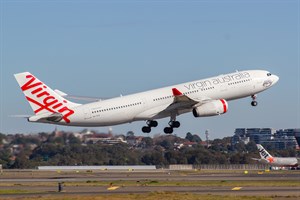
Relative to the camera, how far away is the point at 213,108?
325 ft

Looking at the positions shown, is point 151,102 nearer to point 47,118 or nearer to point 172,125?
point 172,125

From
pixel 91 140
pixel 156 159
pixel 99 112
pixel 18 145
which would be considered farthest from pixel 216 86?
pixel 156 159

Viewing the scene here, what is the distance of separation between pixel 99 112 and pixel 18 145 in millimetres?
25103

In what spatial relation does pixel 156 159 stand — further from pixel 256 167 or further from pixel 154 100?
pixel 154 100

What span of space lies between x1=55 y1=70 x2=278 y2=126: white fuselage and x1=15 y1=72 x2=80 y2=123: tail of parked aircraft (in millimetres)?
1142

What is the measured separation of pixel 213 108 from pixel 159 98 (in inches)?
289

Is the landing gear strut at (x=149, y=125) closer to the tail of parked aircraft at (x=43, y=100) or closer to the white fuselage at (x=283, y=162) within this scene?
the tail of parked aircraft at (x=43, y=100)

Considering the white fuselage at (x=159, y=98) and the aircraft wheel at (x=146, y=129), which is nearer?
the white fuselage at (x=159, y=98)

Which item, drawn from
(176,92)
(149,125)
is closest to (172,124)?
(149,125)

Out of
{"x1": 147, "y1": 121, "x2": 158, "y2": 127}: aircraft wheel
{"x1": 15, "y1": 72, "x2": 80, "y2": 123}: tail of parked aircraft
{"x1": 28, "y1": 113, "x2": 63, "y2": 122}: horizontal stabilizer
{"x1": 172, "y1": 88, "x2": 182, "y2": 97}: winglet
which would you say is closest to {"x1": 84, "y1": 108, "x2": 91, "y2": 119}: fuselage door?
{"x1": 15, "y1": 72, "x2": 80, "y2": 123}: tail of parked aircraft

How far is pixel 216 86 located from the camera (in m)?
→ 99.8

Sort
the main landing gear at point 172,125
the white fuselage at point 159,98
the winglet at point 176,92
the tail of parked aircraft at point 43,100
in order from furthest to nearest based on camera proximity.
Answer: the main landing gear at point 172,125
the winglet at point 176,92
the white fuselage at point 159,98
the tail of parked aircraft at point 43,100

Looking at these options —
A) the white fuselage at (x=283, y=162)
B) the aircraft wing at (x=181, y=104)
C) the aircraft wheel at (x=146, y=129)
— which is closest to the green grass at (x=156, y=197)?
the aircraft wing at (x=181, y=104)

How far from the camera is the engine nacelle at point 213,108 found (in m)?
99.2
